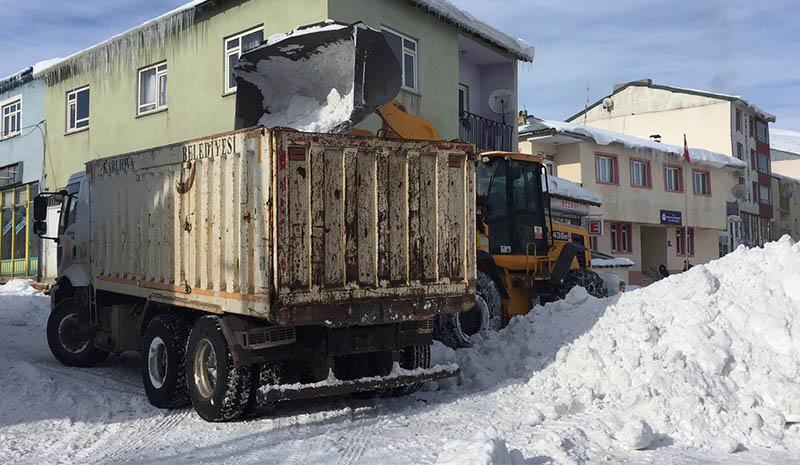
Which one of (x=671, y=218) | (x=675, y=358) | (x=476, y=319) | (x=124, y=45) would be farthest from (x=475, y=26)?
(x=671, y=218)

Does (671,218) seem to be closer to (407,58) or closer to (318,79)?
(407,58)

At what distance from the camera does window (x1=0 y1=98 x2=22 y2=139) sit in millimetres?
23672

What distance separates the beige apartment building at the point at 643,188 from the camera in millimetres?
31344

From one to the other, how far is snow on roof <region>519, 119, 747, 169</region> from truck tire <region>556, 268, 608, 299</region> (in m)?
19.2

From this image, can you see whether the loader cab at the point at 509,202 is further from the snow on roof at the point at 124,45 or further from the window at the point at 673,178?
the window at the point at 673,178

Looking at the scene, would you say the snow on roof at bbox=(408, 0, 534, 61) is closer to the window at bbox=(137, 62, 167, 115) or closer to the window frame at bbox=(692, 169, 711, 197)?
the window at bbox=(137, 62, 167, 115)

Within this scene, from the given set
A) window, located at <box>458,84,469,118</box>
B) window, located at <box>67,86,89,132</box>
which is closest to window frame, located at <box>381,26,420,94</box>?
window, located at <box>458,84,469,118</box>

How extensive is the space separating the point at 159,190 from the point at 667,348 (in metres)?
5.42

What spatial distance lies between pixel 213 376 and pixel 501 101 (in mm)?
15031

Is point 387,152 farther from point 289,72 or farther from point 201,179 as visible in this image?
point 289,72

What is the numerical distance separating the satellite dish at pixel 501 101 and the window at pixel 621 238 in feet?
50.4

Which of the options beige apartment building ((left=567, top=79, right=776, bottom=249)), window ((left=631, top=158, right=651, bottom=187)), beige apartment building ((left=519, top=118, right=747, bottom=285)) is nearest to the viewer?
beige apartment building ((left=519, top=118, right=747, bottom=285))

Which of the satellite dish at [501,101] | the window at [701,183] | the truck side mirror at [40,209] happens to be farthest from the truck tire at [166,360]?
the window at [701,183]

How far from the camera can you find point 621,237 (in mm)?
34188
